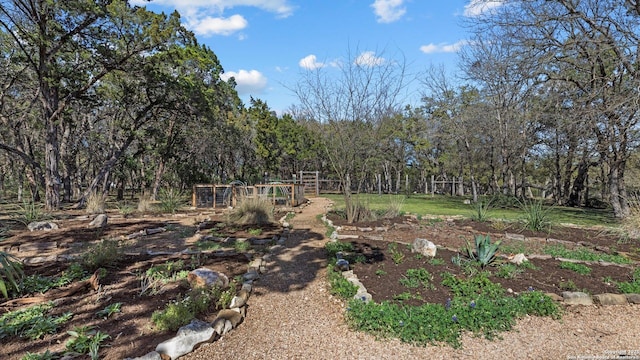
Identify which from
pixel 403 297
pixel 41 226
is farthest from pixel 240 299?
pixel 41 226

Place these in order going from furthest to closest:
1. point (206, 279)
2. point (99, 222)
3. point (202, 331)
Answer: point (99, 222) < point (206, 279) < point (202, 331)

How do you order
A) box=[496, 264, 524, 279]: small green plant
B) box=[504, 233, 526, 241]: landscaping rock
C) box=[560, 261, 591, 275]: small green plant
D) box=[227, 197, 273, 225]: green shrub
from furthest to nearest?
box=[227, 197, 273, 225]: green shrub → box=[504, 233, 526, 241]: landscaping rock → box=[560, 261, 591, 275]: small green plant → box=[496, 264, 524, 279]: small green plant

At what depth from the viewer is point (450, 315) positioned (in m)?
2.59

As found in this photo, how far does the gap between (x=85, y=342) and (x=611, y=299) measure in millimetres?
4649

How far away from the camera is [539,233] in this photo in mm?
5926

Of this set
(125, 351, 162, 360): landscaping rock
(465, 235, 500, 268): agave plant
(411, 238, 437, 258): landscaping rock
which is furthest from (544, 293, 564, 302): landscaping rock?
(125, 351, 162, 360): landscaping rock

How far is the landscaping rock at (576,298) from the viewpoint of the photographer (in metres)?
3.04

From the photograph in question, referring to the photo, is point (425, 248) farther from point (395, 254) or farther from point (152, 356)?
point (152, 356)

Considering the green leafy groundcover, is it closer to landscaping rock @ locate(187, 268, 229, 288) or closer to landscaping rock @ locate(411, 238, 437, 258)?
landscaping rock @ locate(411, 238, 437, 258)

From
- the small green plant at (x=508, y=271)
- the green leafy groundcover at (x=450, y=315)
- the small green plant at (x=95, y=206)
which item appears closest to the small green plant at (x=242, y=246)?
the green leafy groundcover at (x=450, y=315)

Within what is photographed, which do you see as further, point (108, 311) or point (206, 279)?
point (206, 279)

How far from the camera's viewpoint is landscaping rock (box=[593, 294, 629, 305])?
10.1 ft

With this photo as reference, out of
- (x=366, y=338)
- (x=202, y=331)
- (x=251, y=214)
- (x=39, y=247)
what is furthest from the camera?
(x=251, y=214)

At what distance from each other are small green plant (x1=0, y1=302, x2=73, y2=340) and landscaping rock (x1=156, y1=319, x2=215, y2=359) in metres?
0.95
